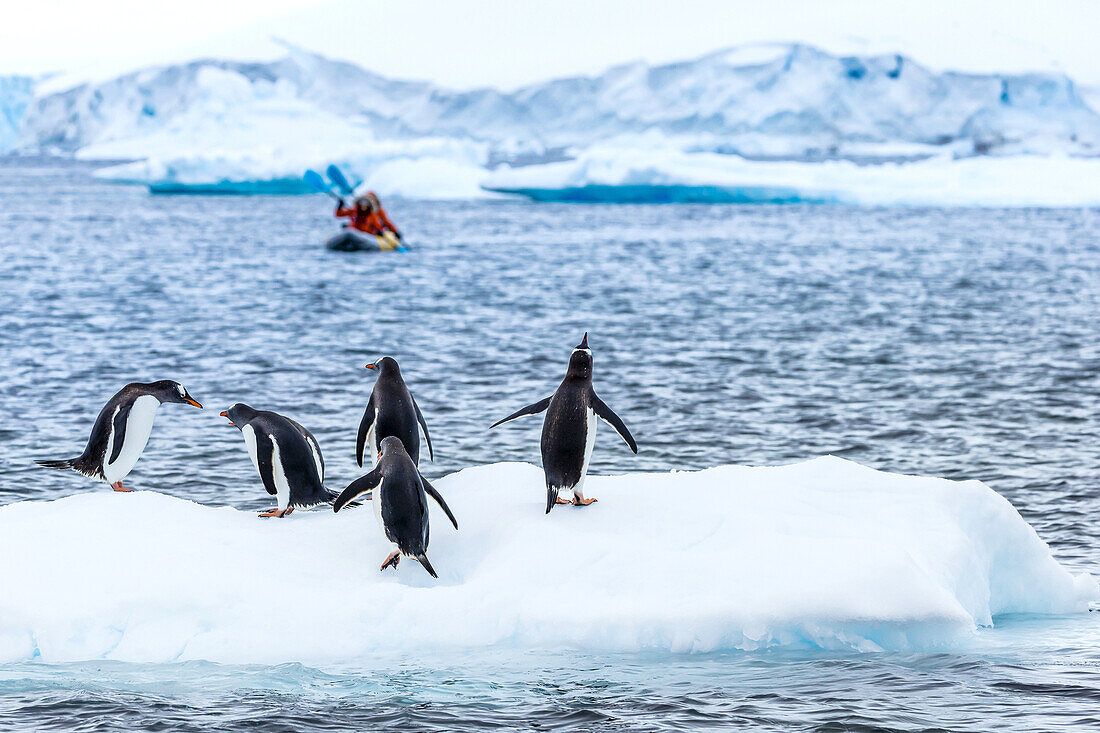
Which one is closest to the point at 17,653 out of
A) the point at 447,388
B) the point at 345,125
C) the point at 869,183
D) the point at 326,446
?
the point at 326,446

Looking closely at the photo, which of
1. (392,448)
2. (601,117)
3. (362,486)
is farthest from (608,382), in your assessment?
(601,117)

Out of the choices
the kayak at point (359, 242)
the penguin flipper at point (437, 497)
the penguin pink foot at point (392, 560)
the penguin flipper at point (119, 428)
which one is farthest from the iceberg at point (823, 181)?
the penguin pink foot at point (392, 560)

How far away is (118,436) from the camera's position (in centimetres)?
752

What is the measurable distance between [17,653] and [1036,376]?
12508 millimetres

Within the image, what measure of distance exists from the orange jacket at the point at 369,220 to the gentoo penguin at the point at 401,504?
28.8 m

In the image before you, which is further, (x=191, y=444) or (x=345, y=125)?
(x=345, y=125)

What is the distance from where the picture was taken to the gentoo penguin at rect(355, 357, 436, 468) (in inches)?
307

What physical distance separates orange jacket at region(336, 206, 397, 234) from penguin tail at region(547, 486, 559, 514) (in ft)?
93.5

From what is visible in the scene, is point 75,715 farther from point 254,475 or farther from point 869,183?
point 869,183

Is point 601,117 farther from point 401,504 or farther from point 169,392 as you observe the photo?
point 401,504

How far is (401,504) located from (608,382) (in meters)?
8.73

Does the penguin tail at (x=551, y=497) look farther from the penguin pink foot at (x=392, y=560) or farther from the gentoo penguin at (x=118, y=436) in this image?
the gentoo penguin at (x=118, y=436)

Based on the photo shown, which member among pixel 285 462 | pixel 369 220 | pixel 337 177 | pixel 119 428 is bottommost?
pixel 285 462

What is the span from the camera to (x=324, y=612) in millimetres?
6016
